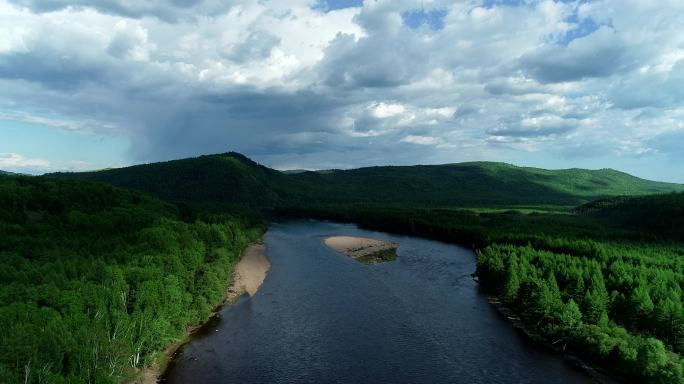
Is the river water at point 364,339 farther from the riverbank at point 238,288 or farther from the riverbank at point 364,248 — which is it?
the riverbank at point 364,248

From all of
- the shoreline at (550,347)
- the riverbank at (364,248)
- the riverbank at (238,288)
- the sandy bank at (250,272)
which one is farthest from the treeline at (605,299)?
the riverbank at (238,288)

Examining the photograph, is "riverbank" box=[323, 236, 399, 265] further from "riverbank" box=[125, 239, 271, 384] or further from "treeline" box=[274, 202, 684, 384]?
"treeline" box=[274, 202, 684, 384]

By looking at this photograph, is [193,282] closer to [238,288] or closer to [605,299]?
[238,288]

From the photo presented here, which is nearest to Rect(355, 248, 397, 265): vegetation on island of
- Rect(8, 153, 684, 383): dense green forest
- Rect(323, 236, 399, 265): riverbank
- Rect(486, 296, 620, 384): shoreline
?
Rect(323, 236, 399, 265): riverbank

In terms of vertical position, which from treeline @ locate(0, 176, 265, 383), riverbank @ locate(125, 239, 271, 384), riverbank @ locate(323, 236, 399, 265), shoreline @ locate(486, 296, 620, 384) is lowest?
shoreline @ locate(486, 296, 620, 384)

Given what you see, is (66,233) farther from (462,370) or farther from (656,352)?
(656,352)
